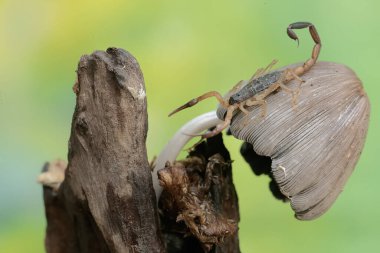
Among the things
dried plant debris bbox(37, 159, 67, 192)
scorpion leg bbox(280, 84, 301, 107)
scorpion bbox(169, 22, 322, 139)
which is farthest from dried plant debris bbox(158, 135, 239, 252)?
dried plant debris bbox(37, 159, 67, 192)

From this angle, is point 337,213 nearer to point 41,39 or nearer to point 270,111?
point 270,111

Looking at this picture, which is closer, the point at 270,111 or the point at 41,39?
the point at 270,111

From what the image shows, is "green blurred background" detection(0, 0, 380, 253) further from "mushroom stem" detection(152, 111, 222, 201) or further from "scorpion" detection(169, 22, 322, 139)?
"scorpion" detection(169, 22, 322, 139)

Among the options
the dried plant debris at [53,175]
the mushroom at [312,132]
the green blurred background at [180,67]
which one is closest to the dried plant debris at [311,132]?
the mushroom at [312,132]

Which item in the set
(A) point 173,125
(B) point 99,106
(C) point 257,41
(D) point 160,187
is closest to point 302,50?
(C) point 257,41

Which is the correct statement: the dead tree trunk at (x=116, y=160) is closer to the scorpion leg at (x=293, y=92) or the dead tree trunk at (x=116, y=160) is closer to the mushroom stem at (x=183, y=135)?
the mushroom stem at (x=183, y=135)

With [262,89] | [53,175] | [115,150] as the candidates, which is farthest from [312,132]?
[53,175]

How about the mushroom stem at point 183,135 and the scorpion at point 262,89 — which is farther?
the mushroom stem at point 183,135
